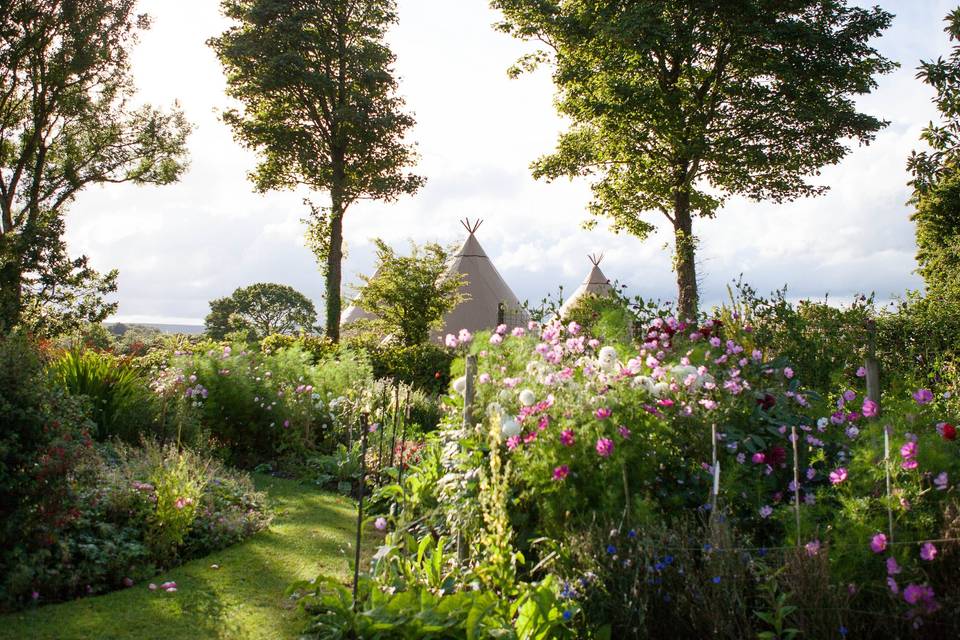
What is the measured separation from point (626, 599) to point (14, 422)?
346 centimetres

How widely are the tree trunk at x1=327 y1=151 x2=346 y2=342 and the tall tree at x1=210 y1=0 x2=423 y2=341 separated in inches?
1.0

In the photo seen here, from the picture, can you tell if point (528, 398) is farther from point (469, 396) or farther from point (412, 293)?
point (412, 293)

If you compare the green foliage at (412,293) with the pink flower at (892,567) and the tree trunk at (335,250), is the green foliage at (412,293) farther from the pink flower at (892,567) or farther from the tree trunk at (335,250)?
the pink flower at (892,567)

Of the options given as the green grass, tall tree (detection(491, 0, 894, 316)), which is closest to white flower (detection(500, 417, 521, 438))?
the green grass

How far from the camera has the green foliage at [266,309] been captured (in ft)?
110

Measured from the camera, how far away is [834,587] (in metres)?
2.77

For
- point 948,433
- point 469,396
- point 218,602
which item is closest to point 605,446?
point 469,396

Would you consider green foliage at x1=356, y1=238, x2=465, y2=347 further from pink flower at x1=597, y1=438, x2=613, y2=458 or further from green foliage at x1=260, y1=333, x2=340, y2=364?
pink flower at x1=597, y1=438, x2=613, y2=458

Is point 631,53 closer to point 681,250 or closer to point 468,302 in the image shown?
point 681,250

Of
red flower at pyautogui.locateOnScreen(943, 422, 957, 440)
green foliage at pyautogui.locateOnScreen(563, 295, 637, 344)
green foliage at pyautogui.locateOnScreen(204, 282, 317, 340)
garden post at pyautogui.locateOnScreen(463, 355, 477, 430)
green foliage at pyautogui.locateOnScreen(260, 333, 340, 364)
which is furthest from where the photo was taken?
green foliage at pyautogui.locateOnScreen(204, 282, 317, 340)

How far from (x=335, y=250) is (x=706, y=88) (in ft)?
31.4

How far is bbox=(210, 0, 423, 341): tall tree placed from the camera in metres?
18.0

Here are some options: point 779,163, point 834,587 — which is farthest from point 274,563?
point 779,163

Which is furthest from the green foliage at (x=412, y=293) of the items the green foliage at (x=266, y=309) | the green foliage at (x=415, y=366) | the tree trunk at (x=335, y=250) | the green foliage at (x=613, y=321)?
the green foliage at (x=266, y=309)
